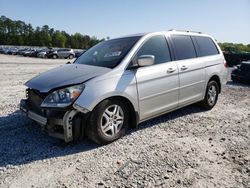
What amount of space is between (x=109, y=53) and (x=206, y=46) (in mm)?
2674

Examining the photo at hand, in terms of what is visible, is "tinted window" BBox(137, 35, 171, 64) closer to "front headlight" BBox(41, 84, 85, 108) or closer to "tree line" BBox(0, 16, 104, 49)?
"front headlight" BBox(41, 84, 85, 108)

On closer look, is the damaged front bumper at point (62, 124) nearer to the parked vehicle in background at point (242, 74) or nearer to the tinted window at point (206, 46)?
the tinted window at point (206, 46)

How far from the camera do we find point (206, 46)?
6109 mm

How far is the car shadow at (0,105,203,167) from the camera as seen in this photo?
3.64 meters

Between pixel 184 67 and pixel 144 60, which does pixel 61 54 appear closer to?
pixel 184 67

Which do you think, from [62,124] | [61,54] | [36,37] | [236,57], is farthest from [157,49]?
[36,37]

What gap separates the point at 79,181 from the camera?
304 cm

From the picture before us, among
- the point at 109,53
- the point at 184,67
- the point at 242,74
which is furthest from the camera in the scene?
the point at 242,74

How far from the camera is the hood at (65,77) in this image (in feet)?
12.5

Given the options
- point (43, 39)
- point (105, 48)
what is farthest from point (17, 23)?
point (105, 48)

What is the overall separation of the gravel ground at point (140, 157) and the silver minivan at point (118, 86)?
1.09 feet

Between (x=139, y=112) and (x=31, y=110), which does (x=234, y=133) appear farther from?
(x=31, y=110)

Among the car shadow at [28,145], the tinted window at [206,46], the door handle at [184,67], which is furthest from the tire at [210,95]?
the car shadow at [28,145]

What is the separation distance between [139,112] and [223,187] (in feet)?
6.09
